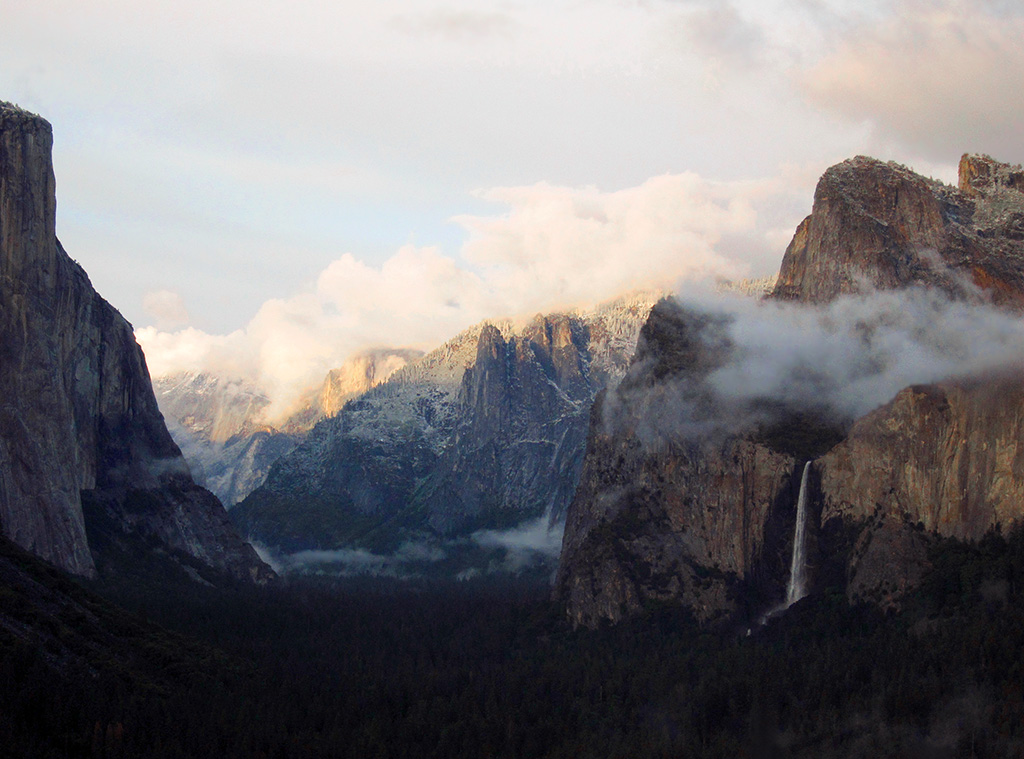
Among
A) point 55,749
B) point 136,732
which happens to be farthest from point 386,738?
point 55,749

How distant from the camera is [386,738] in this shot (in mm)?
197625

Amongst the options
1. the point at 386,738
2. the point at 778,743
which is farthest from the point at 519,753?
the point at 778,743

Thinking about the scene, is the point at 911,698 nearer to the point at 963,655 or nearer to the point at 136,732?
the point at 963,655

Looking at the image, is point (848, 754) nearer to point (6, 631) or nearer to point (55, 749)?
point (55, 749)

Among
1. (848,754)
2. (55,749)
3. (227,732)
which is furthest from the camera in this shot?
(227,732)

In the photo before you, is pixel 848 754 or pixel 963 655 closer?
pixel 848 754

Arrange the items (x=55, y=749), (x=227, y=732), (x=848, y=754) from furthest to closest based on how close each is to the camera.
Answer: (x=227, y=732) < (x=848, y=754) < (x=55, y=749)

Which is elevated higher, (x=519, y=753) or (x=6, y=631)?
(x=6, y=631)

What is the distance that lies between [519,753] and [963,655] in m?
60.5

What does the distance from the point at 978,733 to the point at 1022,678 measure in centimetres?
1328

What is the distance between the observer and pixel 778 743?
17975cm

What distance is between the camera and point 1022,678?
176 metres

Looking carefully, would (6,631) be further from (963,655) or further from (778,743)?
(963,655)

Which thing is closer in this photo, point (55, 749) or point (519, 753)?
point (55, 749)
